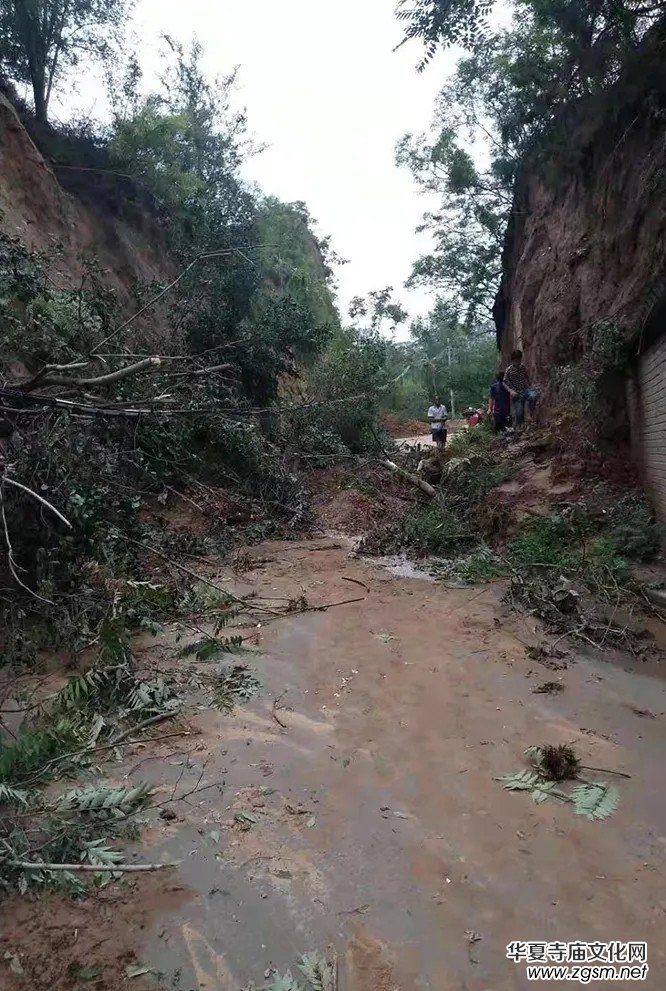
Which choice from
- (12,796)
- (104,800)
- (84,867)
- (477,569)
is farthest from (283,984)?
(477,569)

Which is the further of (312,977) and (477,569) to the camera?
(477,569)

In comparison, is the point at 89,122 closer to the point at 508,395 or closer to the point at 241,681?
the point at 508,395

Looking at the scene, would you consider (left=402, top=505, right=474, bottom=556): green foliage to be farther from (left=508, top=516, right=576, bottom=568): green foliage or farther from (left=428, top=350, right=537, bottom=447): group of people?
(left=428, top=350, right=537, bottom=447): group of people

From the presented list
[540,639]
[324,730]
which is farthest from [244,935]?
[540,639]

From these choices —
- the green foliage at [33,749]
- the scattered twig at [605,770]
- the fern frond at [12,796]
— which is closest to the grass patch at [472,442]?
the scattered twig at [605,770]

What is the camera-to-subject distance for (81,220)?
12.1 meters

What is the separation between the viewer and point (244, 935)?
2.34 m

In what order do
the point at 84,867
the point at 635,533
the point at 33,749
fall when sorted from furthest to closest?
the point at 635,533 < the point at 33,749 < the point at 84,867

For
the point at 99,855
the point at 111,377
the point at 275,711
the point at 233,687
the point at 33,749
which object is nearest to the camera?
the point at 99,855

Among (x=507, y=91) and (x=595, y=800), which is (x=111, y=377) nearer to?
(x=595, y=800)

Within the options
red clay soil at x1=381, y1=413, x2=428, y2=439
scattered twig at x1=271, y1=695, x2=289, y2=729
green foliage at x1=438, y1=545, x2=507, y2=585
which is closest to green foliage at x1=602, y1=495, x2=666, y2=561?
green foliage at x1=438, y1=545, x2=507, y2=585

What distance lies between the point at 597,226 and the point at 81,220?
9.50 metres

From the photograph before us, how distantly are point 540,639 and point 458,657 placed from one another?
0.79 m

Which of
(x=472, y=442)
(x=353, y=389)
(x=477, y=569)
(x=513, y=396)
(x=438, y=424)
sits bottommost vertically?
(x=477, y=569)
